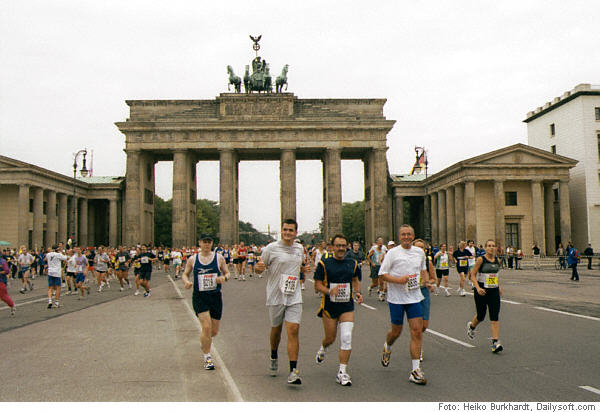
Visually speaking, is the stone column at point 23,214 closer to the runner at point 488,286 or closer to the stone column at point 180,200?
the stone column at point 180,200

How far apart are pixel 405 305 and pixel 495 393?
1.65 m

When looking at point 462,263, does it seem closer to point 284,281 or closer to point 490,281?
point 490,281

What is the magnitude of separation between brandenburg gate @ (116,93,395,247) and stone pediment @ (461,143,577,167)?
554 inches

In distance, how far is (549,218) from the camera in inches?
2172

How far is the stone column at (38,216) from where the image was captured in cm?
5359

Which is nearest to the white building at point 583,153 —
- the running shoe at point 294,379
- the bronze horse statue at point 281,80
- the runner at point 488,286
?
the bronze horse statue at point 281,80

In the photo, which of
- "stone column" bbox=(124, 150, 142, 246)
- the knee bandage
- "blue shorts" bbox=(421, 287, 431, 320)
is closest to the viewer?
the knee bandage

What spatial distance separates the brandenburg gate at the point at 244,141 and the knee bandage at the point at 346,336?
2182 inches

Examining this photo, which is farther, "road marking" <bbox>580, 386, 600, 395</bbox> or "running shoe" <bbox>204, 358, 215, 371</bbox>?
"running shoe" <bbox>204, 358, 215, 371</bbox>

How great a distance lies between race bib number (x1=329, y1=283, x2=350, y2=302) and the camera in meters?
7.29

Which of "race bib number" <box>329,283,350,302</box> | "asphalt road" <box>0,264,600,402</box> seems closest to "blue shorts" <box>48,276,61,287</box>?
"asphalt road" <box>0,264,600,402</box>

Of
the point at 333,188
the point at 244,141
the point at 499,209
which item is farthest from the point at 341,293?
the point at 244,141

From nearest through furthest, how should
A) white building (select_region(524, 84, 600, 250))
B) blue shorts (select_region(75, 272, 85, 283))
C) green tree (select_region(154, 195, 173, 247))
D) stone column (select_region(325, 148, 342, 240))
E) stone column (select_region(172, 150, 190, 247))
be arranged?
1. blue shorts (select_region(75, 272, 85, 283))
2. white building (select_region(524, 84, 600, 250))
3. stone column (select_region(172, 150, 190, 247))
4. stone column (select_region(325, 148, 342, 240))
5. green tree (select_region(154, 195, 173, 247))

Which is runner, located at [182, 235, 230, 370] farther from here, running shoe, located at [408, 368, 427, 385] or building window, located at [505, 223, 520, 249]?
building window, located at [505, 223, 520, 249]
